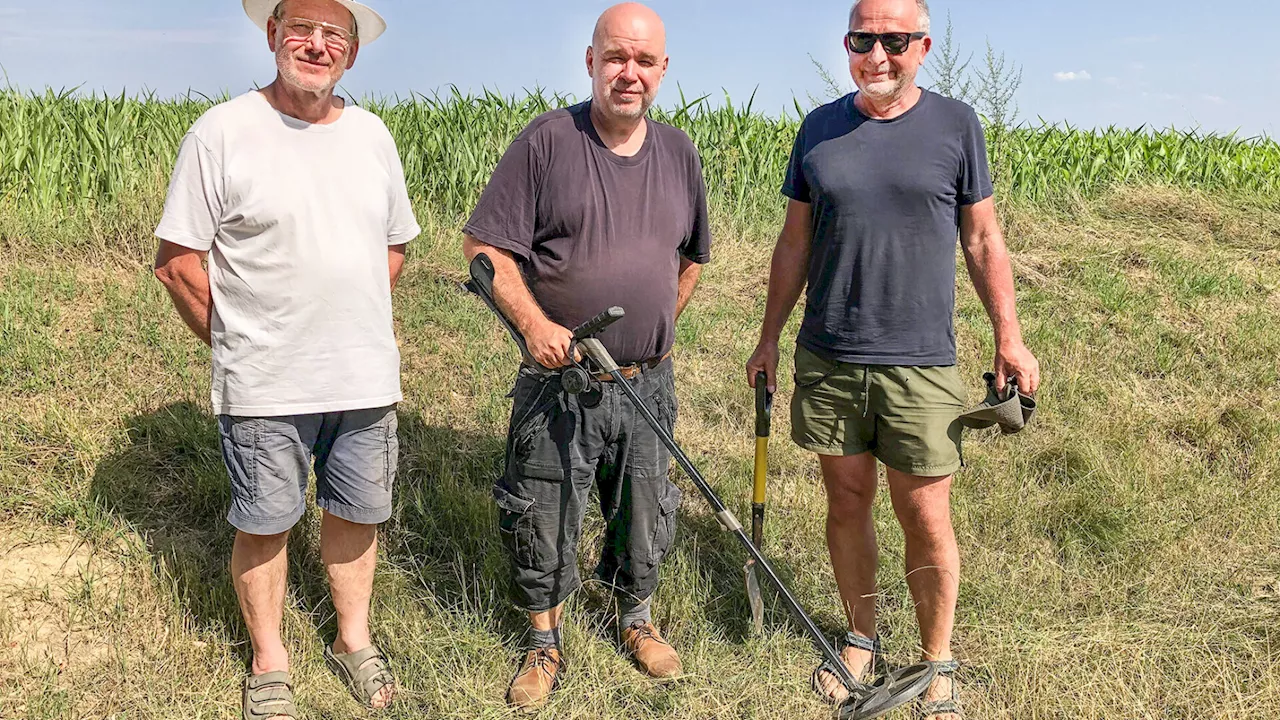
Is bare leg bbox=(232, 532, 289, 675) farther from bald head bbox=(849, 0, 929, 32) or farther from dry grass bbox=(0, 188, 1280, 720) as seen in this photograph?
bald head bbox=(849, 0, 929, 32)

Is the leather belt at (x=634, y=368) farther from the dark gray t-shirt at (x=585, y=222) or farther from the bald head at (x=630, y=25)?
the bald head at (x=630, y=25)

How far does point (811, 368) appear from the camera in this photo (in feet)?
10.5

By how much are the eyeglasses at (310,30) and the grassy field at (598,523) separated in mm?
2083

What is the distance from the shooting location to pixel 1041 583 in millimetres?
3994

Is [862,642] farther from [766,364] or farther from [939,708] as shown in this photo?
[766,364]

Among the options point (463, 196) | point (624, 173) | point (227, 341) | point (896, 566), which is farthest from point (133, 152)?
point (896, 566)

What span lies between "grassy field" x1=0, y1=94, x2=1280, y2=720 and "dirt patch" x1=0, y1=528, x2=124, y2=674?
0.01m

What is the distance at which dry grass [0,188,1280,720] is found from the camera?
3312mm

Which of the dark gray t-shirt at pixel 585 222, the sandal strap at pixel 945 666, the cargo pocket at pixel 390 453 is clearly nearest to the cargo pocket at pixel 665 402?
the dark gray t-shirt at pixel 585 222

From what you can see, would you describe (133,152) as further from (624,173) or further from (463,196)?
(624,173)

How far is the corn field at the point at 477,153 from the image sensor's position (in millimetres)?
7543

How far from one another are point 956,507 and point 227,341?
3.25 meters

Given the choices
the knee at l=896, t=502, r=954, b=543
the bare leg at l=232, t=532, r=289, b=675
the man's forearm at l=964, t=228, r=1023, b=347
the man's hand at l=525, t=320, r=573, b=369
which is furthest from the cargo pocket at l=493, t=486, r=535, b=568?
the man's forearm at l=964, t=228, r=1023, b=347

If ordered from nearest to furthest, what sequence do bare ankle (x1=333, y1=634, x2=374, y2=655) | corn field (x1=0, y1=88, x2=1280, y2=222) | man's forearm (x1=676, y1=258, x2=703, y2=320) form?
bare ankle (x1=333, y1=634, x2=374, y2=655) < man's forearm (x1=676, y1=258, x2=703, y2=320) < corn field (x1=0, y1=88, x2=1280, y2=222)
